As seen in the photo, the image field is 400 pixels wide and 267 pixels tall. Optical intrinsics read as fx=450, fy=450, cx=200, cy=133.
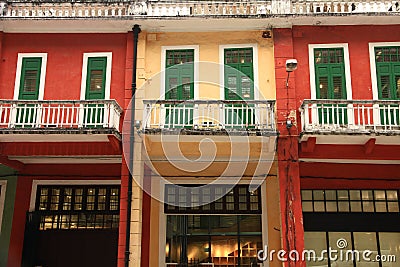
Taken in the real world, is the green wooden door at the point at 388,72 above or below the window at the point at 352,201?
above

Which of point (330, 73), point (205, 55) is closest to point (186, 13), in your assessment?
point (205, 55)

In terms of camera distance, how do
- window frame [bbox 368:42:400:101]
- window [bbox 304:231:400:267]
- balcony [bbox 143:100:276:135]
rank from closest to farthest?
balcony [bbox 143:100:276:135] → window frame [bbox 368:42:400:101] → window [bbox 304:231:400:267]

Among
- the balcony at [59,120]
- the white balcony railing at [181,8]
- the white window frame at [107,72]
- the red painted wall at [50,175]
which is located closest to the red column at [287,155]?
the white balcony railing at [181,8]

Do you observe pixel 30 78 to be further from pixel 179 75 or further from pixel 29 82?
pixel 179 75

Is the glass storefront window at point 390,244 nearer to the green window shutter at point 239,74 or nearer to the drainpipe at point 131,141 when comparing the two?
the green window shutter at point 239,74

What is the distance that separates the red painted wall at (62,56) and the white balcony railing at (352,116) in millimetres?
5388

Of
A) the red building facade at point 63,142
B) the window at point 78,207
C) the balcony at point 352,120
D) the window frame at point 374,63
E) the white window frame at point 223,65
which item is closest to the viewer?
the balcony at point 352,120

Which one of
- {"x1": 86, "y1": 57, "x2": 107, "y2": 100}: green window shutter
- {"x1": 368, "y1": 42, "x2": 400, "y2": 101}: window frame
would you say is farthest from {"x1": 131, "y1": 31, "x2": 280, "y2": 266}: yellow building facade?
{"x1": 368, "y1": 42, "x2": 400, "y2": 101}: window frame

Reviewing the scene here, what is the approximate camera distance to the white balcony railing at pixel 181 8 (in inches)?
519

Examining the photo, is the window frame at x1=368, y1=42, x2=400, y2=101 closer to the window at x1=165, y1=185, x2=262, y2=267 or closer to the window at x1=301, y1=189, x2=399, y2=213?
the window at x1=301, y1=189, x2=399, y2=213

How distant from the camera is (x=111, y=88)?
13109mm

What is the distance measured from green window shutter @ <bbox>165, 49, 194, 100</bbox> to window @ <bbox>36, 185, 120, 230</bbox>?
3.80 metres

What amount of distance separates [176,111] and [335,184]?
5602 mm

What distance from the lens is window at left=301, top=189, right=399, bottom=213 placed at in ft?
46.1
